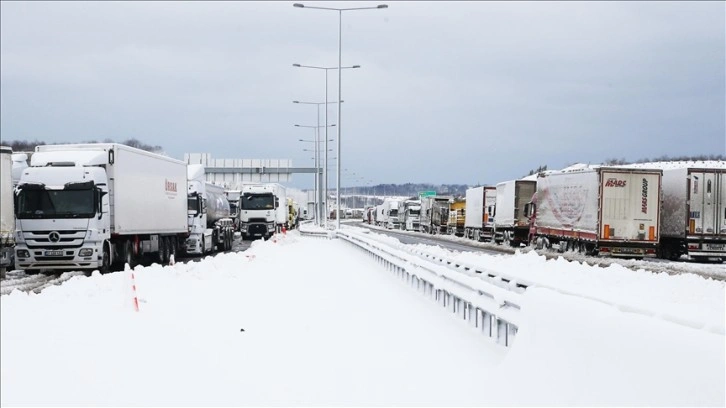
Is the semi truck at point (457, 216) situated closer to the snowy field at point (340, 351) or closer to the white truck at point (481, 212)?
the white truck at point (481, 212)

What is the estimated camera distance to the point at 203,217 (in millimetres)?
37781

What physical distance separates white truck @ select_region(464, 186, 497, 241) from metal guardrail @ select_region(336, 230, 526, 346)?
3400 cm

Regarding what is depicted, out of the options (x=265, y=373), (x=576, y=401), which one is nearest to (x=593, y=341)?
(x=576, y=401)

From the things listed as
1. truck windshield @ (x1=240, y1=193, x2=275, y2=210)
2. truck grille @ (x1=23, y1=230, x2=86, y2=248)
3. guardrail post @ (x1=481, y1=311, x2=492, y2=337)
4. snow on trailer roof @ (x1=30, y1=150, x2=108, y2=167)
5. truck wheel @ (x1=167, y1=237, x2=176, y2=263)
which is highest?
snow on trailer roof @ (x1=30, y1=150, x2=108, y2=167)

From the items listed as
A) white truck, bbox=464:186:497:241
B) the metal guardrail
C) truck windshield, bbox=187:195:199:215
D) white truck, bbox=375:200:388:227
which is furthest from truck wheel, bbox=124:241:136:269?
white truck, bbox=375:200:388:227

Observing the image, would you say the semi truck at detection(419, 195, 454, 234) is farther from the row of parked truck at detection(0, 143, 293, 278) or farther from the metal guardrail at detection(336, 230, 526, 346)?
the metal guardrail at detection(336, 230, 526, 346)

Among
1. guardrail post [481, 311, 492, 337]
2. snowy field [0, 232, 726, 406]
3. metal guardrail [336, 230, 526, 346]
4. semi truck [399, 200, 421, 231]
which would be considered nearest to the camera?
snowy field [0, 232, 726, 406]

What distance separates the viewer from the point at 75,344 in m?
7.83

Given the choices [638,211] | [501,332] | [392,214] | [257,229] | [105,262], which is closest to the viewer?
[501,332]

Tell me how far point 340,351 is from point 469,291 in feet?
9.23

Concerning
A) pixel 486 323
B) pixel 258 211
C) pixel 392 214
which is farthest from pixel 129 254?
pixel 392 214

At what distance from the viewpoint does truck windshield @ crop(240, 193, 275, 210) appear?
56312 millimetres

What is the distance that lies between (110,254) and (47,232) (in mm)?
2552

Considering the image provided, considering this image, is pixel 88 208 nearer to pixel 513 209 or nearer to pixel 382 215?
pixel 513 209
